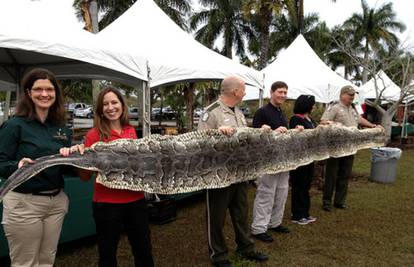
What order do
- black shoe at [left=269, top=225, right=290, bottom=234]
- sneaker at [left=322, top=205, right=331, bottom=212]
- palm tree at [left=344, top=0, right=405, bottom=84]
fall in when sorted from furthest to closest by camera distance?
palm tree at [left=344, top=0, right=405, bottom=84], sneaker at [left=322, top=205, right=331, bottom=212], black shoe at [left=269, top=225, right=290, bottom=234]

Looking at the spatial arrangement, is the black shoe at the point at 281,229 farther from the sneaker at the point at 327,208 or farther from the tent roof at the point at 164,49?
the tent roof at the point at 164,49

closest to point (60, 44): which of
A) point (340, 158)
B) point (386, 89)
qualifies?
point (340, 158)

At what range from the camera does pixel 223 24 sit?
3506 cm

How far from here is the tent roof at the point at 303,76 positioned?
11312 millimetres

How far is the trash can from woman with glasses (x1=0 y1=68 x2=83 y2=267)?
7.85m

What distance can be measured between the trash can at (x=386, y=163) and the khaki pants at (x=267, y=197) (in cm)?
485

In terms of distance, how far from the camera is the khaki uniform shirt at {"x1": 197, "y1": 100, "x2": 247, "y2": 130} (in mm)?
3654

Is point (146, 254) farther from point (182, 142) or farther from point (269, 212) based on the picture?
point (269, 212)

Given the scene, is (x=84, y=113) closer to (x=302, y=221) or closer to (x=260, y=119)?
(x=302, y=221)

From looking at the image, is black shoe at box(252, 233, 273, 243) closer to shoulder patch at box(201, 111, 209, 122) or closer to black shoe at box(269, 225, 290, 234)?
black shoe at box(269, 225, 290, 234)

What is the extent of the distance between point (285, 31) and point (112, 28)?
110 ft

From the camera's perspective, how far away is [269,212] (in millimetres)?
4652

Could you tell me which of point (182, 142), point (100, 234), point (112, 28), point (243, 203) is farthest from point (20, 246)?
point (112, 28)

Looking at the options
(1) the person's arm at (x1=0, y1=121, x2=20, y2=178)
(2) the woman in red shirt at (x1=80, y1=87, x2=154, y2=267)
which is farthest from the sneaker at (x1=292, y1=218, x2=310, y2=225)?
(1) the person's arm at (x1=0, y1=121, x2=20, y2=178)
